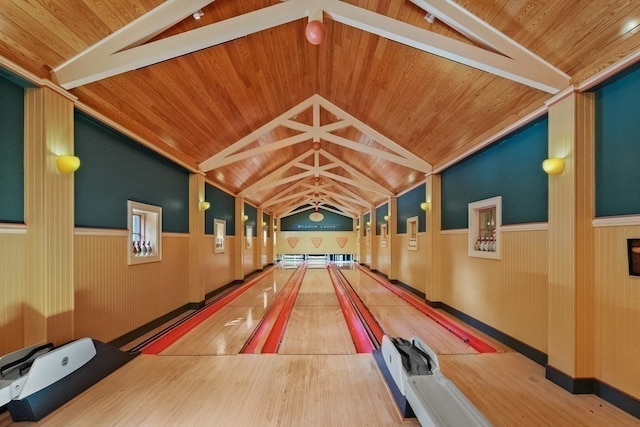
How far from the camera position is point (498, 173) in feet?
13.3

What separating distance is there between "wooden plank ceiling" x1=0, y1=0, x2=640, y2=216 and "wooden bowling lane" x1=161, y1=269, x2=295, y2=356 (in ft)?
9.40

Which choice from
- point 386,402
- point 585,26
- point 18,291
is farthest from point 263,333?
point 585,26

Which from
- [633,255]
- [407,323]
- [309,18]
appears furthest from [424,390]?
[309,18]

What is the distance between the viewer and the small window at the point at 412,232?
24.4ft

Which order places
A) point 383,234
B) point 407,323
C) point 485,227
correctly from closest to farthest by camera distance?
1. point 485,227
2. point 407,323
3. point 383,234

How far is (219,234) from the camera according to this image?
7.75m

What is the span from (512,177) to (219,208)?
654 centimetres

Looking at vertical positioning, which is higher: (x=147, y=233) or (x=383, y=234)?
(x=147, y=233)

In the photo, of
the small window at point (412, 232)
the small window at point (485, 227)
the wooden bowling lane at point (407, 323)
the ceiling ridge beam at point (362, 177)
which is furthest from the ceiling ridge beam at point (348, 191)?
the small window at point (485, 227)

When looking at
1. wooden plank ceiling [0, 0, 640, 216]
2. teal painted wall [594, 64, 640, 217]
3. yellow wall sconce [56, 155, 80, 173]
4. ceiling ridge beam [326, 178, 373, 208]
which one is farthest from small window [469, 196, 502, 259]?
ceiling ridge beam [326, 178, 373, 208]

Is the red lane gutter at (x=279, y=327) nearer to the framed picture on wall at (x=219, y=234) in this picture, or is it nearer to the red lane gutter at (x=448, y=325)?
the framed picture on wall at (x=219, y=234)

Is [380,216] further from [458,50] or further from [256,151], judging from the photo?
[458,50]

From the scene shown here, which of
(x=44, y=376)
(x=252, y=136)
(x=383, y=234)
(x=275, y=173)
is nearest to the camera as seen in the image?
(x=44, y=376)

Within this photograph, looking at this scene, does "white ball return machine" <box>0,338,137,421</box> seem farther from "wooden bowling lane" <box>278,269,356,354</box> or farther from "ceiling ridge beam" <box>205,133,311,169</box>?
"ceiling ridge beam" <box>205,133,311,169</box>
